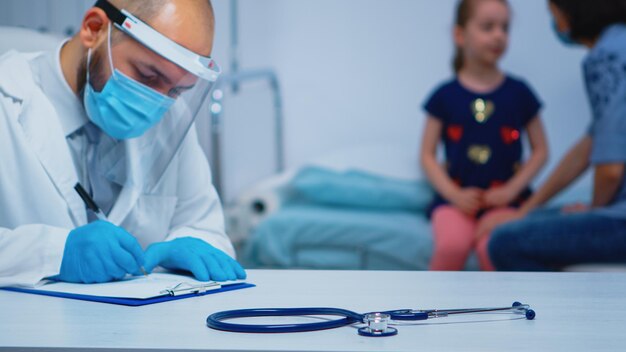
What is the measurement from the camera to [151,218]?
1406mm

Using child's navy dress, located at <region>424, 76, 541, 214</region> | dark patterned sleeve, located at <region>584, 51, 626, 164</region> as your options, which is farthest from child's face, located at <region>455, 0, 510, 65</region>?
dark patterned sleeve, located at <region>584, 51, 626, 164</region>

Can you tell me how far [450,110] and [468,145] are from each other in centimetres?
13

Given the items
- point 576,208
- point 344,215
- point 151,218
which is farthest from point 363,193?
point 151,218

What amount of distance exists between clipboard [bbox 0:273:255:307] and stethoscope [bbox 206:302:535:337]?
148 millimetres

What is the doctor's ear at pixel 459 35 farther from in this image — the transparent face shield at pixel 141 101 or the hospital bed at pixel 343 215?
the transparent face shield at pixel 141 101

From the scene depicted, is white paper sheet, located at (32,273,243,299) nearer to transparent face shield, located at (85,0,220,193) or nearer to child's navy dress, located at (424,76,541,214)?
transparent face shield, located at (85,0,220,193)

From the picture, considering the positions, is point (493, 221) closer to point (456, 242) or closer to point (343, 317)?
point (456, 242)

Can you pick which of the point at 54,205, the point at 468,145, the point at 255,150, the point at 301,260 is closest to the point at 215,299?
the point at 54,205

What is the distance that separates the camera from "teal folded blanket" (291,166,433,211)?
2834 mm

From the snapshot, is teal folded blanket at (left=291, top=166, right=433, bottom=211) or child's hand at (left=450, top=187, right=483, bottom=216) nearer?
child's hand at (left=450, top=187, right=483, bottom=216)

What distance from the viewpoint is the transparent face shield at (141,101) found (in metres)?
1.24

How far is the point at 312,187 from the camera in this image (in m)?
2.86

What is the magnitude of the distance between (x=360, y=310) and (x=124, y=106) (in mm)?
641

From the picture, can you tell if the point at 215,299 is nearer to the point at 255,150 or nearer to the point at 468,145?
the point at 468,145
